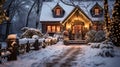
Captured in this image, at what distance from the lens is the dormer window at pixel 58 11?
162 feet

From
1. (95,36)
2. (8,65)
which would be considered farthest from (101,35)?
(8,65)

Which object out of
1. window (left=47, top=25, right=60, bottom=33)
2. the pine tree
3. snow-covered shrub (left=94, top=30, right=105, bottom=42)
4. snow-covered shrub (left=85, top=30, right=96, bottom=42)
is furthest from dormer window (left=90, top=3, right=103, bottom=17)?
the pine tree

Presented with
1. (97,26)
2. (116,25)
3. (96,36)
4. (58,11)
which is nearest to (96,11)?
(97,26)

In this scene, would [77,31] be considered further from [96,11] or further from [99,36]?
[99,36]

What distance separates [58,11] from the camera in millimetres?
49562

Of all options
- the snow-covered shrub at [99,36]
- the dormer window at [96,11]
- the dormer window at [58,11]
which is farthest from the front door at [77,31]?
the snow-covered shrub at [99,36]


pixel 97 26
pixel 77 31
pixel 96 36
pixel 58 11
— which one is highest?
pixel 58 11

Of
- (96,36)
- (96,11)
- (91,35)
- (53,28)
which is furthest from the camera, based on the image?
(53,28)

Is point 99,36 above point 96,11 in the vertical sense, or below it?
below

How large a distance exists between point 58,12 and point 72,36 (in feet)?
25.5

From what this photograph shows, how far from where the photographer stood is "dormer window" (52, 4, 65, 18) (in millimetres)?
49319

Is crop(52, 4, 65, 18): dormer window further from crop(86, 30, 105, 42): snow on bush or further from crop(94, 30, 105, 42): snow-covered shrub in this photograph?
crop(94, 30, 105, 42): snow-covered shrub

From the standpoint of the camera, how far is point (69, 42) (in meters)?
38.3

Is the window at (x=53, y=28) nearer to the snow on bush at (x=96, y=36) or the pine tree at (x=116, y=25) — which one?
the snow on bush at (x=96, y=36)
